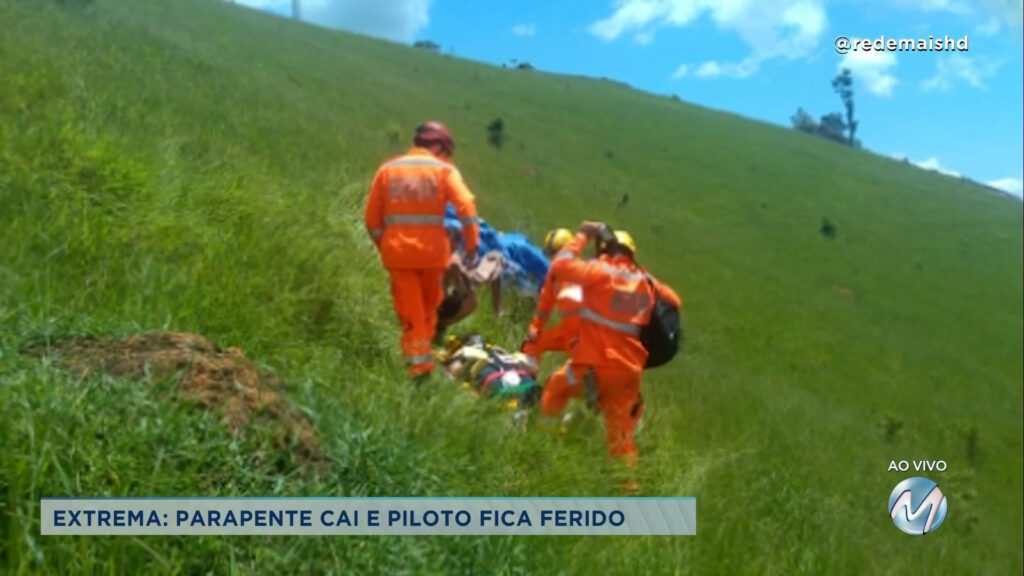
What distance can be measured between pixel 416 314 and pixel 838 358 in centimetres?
1117

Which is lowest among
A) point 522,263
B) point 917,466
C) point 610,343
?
point 917,466

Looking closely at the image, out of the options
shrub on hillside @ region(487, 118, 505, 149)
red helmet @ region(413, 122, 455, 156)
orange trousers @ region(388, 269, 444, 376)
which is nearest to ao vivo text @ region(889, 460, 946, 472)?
orange trousers @ region(388, 269, 444, 376)

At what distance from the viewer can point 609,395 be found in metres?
5.63

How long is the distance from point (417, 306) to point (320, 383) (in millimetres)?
1730

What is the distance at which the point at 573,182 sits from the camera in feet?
96.3

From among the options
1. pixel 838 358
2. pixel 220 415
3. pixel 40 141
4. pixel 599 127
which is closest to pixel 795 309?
pixel 838 358

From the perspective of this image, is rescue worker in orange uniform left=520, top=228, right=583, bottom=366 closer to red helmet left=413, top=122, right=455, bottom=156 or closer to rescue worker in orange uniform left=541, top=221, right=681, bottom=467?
rescue worker in orange uniform left=541, top=221, right=681, bottom=467

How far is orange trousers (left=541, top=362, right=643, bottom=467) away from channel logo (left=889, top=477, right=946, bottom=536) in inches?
64.3

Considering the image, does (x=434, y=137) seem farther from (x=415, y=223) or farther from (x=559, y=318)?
(x=559, y=318)

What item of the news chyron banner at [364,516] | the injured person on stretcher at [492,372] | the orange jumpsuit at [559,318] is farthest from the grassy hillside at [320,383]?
the orange jumpsuit at [559,318]

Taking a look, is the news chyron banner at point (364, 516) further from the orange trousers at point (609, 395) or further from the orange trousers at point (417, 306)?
the orange trousers at point (417, 306)

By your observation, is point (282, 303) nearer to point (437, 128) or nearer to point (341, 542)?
point (437, 128)

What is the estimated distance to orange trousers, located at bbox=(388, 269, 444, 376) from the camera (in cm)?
602

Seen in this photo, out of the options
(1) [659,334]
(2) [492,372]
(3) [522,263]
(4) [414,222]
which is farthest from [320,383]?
(3) [522,263]
